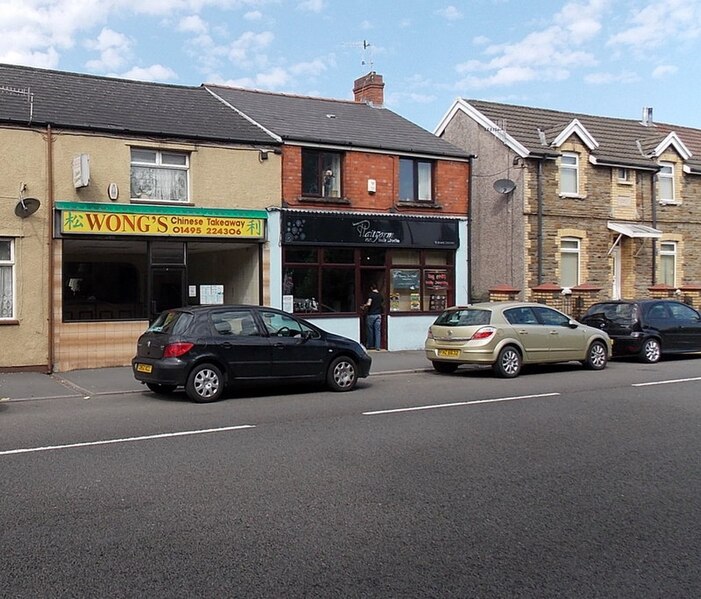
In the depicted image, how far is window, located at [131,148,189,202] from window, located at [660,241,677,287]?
17102 millimetres

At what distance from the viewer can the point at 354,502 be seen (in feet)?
19.7

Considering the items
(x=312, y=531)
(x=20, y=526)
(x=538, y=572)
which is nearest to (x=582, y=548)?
(x=538, y=572)

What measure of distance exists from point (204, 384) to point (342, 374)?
8.42ft

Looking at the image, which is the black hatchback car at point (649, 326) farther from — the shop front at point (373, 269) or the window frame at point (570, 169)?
the window frame at point (570, 169)

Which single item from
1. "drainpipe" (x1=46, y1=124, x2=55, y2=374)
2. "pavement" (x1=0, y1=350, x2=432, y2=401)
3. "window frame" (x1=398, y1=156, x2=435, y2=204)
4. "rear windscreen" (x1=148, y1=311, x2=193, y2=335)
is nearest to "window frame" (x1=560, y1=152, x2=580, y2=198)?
"window frame" (x1=398, y1=156, x2=435, y2=204)

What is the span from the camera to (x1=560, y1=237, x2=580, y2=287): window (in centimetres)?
2389

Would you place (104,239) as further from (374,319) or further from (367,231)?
(374,319)

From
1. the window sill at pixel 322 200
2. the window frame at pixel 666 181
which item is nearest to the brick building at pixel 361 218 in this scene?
the window sill at pixel 322 200

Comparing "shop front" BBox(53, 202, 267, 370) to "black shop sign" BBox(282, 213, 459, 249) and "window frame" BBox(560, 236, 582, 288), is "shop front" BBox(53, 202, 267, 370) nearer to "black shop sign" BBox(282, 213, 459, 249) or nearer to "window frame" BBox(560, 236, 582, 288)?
"black shop sign" BBox(282, 213, 459, 249)

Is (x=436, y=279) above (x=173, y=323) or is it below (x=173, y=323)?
above

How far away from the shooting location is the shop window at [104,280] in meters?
16.5

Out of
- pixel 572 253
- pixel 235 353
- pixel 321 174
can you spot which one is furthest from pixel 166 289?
pixel 572 253

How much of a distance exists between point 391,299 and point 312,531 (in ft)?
50.6

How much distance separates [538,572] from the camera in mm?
4590
